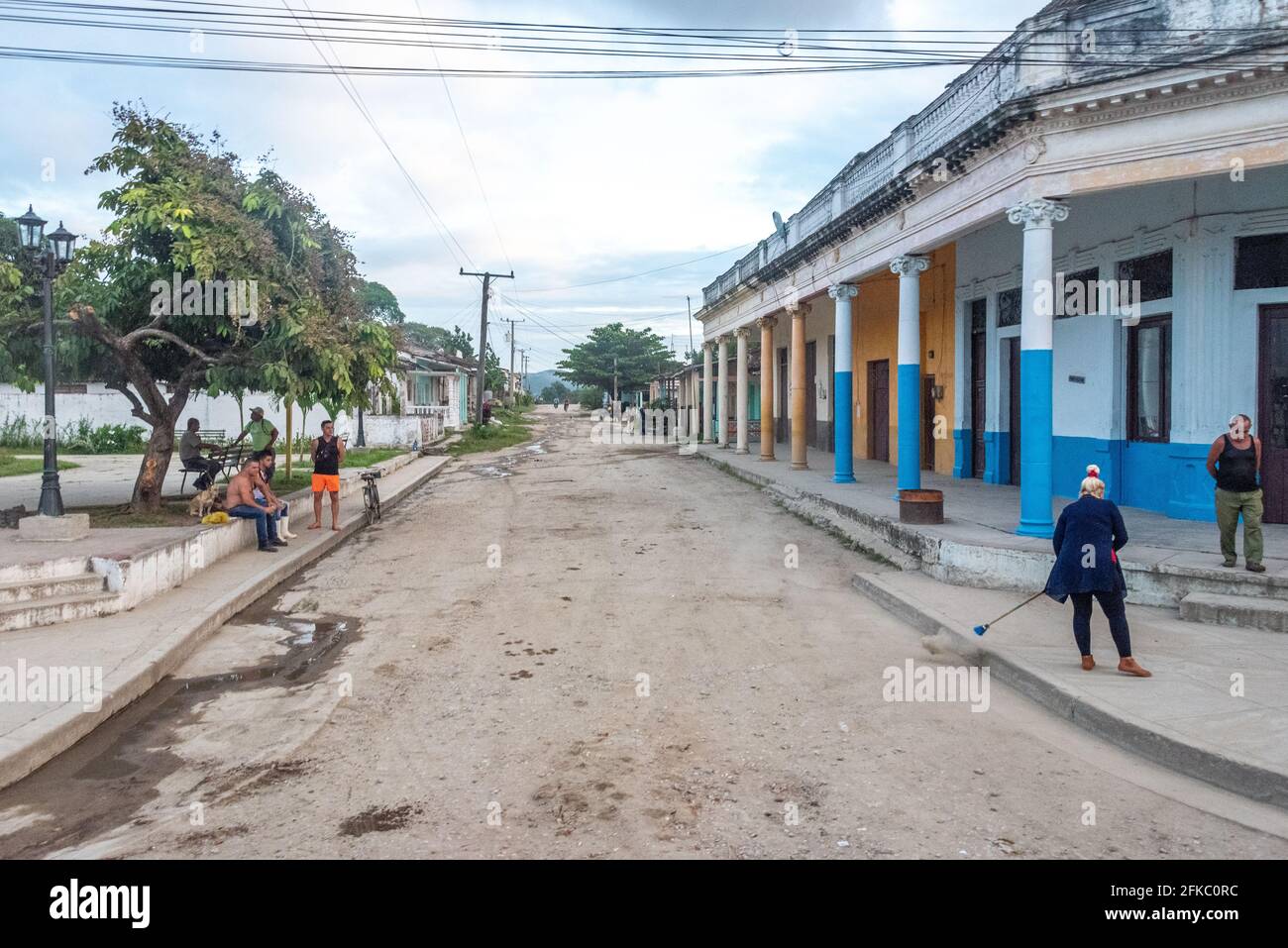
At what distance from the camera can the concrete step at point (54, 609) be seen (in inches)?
317

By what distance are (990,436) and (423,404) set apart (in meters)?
29.8

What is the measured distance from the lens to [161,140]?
Answer: 41.2ft

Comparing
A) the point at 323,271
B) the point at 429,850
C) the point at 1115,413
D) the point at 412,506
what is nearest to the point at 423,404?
the point at 412,506

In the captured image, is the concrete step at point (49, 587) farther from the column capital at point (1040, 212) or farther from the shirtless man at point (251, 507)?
the column capital at point (1040, 212)

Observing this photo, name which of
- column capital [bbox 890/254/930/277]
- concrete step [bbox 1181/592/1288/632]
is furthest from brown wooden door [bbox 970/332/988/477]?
concrete step [bbox 1181/592/1288/632]

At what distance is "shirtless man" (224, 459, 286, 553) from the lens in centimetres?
1202

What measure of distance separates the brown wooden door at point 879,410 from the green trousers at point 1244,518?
44.9 feet

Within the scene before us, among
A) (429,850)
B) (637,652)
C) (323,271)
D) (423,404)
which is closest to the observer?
(429,850)

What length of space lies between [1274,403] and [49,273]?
13.9 meters

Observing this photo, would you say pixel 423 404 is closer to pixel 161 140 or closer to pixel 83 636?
pixel 161 140

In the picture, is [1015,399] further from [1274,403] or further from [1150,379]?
[1274,403]

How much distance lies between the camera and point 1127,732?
18.7 ft

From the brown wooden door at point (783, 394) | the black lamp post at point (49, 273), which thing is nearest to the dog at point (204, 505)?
the black lamp post at point (49, 273)

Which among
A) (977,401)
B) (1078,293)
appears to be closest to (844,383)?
(977,401)
